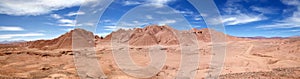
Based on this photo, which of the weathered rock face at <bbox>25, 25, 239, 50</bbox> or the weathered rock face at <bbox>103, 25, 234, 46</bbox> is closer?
the weathered rock face at <bbox>25, 25, 239, 50</bbox>

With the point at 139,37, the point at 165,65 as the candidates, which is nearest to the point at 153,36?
the point at 139,37

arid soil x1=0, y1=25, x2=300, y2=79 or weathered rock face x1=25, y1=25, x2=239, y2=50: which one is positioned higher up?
weathered rock face x1=25, y1=25, x2=239, y2=50

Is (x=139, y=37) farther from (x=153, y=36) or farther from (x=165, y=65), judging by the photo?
(x=165, y=65)

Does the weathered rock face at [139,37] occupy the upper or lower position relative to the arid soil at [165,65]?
upper

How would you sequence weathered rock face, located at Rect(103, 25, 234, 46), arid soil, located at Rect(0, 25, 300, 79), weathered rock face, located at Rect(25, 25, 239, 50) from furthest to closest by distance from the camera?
weathered rock face, located at Rect(103, 25, 234, 46) → weathered rock face, located at Rect(25, 25, 239, 50) → arid soil, located at Rect(0, 25, 300, 79)

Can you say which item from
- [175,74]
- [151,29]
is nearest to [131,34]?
[151,29]

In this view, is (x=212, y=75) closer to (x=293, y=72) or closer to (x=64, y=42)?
(x=293, y=72)

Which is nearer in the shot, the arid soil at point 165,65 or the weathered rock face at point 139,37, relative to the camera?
the arid soil at point 165,65

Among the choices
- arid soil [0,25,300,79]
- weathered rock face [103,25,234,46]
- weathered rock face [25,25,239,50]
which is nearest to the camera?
arid soil [0,25,300,79]

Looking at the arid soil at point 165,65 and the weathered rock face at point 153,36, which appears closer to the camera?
the arid soil at point 165,65

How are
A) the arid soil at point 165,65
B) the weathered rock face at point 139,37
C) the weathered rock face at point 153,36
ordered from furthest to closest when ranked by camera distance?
the weathered rock face at point 153,36
the weathered rock face at point 139,37
the arid soil at point 165,65

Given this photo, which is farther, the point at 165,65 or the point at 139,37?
the point at 139,37

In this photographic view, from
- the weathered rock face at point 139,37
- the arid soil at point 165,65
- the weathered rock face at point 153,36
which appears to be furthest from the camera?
the weathered rock face at point 153,36

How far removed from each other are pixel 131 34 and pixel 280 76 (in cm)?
5735
